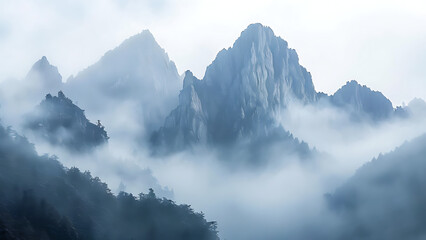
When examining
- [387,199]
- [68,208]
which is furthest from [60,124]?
[387,199]

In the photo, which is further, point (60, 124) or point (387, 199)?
point (387, 199)

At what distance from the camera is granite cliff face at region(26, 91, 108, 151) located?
5423 inches

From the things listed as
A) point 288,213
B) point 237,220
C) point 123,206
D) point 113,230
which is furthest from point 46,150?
point 288,213

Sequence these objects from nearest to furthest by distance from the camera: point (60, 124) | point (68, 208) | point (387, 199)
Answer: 1. point (68, 208)
2. point (60, 124)
3. point (387, 199)

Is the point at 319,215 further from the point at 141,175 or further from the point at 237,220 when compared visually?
the point at 141,175

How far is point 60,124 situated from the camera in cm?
14088

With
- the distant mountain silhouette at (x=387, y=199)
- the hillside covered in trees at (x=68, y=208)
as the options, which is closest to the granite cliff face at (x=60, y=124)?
the hillside covered in trees at (x=68, y=208)

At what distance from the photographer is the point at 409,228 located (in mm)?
140375

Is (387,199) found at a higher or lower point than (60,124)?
higher

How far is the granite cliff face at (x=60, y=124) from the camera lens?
13775 cm

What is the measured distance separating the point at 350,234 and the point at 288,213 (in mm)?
26921

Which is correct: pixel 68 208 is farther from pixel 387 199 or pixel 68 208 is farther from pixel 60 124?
pixel 387 199

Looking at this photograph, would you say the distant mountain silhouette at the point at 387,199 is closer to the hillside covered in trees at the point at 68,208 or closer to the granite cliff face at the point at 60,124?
the hillside covered in trees at the point at 68,208

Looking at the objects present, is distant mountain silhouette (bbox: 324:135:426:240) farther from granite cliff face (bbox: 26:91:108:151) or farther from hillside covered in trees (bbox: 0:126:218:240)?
granite cliff face (bbox: 26:91:108:151)
